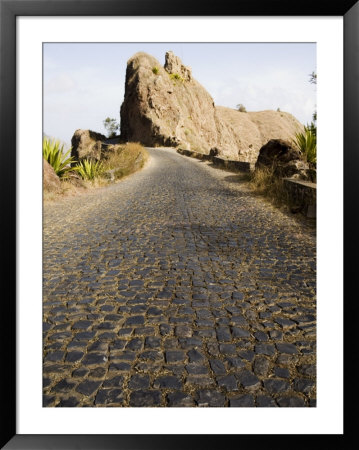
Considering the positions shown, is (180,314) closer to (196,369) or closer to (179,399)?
(196,369)

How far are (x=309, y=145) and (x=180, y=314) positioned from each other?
8.54 meters

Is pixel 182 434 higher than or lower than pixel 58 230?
lower

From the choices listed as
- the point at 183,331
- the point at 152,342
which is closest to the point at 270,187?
the point at 183,331

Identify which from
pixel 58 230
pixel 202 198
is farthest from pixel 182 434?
pixel 202 198

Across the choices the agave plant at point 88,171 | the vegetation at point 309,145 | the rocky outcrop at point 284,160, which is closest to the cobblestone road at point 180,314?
the rocky outcrop at point 284,160

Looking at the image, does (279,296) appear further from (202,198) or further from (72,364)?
(202,198)

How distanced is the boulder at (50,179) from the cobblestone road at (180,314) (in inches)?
160

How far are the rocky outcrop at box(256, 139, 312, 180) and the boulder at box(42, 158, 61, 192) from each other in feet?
21.1

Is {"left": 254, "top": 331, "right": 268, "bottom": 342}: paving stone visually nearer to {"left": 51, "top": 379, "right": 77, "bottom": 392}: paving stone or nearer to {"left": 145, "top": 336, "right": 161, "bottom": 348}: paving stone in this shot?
{"left": 145, "top": 336, "right": 161, "bottom": 348}: paving stone

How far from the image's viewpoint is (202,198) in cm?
1055

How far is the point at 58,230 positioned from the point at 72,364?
465cm

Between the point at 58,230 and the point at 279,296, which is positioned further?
the point at 58,230

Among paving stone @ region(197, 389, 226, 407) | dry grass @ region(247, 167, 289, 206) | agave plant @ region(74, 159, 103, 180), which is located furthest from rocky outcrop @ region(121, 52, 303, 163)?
paving stone @ region(197, 389, 226, 407)
